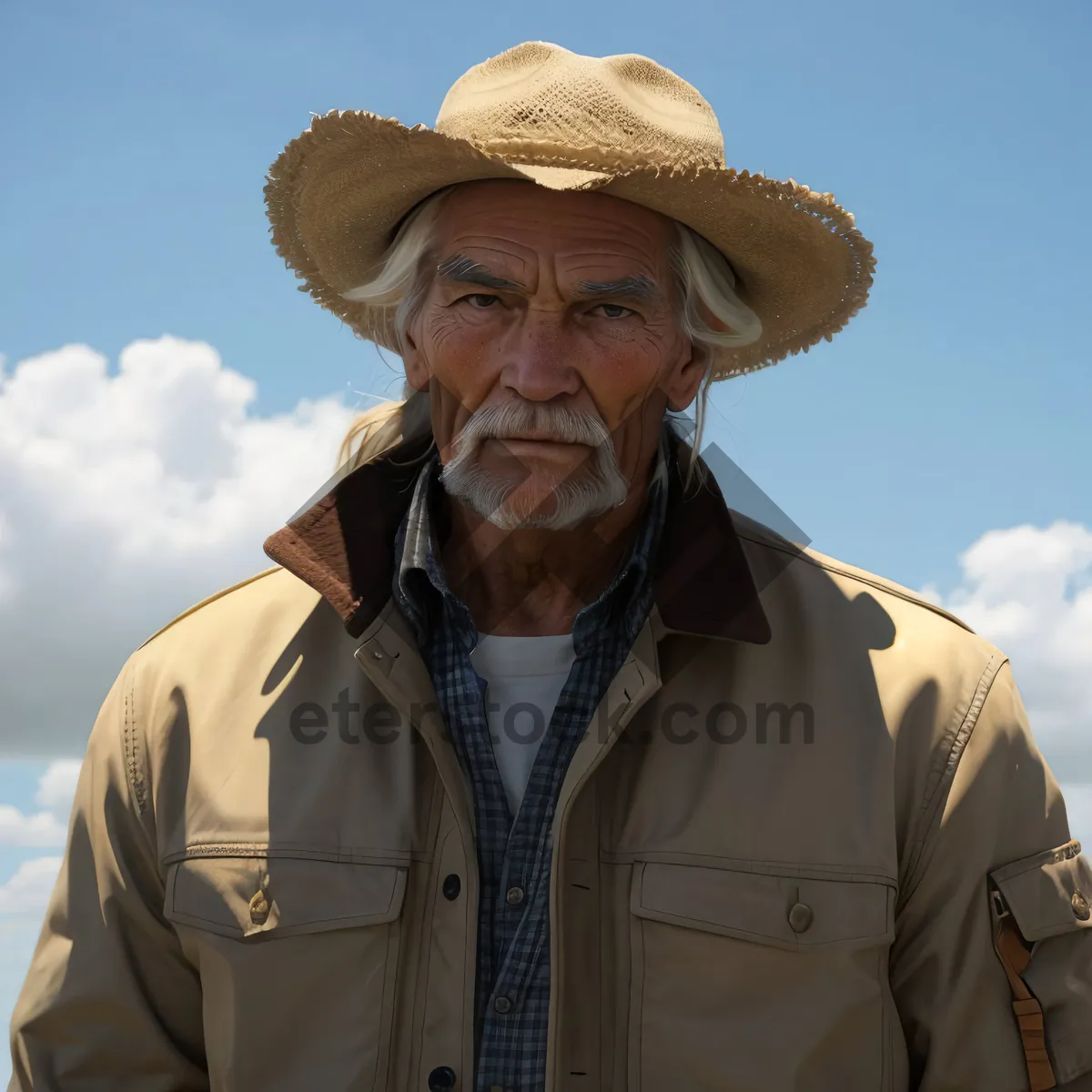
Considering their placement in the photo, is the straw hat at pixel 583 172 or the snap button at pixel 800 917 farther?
the straw hat at pixel 583 172

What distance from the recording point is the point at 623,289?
10.4 ft

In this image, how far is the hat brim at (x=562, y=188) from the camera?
10.4ft

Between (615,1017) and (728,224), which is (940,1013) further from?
(728,224)

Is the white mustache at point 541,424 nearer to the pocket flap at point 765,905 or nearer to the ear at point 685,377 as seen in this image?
the ear at point 685,377

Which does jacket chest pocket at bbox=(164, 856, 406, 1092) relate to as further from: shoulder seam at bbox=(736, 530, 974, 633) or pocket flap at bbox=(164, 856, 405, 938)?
Result: shoulder seam at bbox=(736, 530, 974, 633)

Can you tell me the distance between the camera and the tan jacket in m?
2.78

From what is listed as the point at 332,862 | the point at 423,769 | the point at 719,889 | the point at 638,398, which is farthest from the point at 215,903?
the point at 638,398

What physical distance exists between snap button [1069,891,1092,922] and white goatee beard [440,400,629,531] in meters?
1.34

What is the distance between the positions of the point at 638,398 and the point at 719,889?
45.7 inches

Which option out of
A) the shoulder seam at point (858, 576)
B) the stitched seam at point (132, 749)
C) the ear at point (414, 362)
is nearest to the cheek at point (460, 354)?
the ear at point (414, 362)

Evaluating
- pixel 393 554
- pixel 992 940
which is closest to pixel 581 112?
pixel 393 554

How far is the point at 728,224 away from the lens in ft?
10.9

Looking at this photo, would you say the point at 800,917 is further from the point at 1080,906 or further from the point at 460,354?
the point at 460,354

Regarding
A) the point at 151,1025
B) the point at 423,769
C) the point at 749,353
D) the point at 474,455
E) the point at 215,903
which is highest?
the point at 749,353
